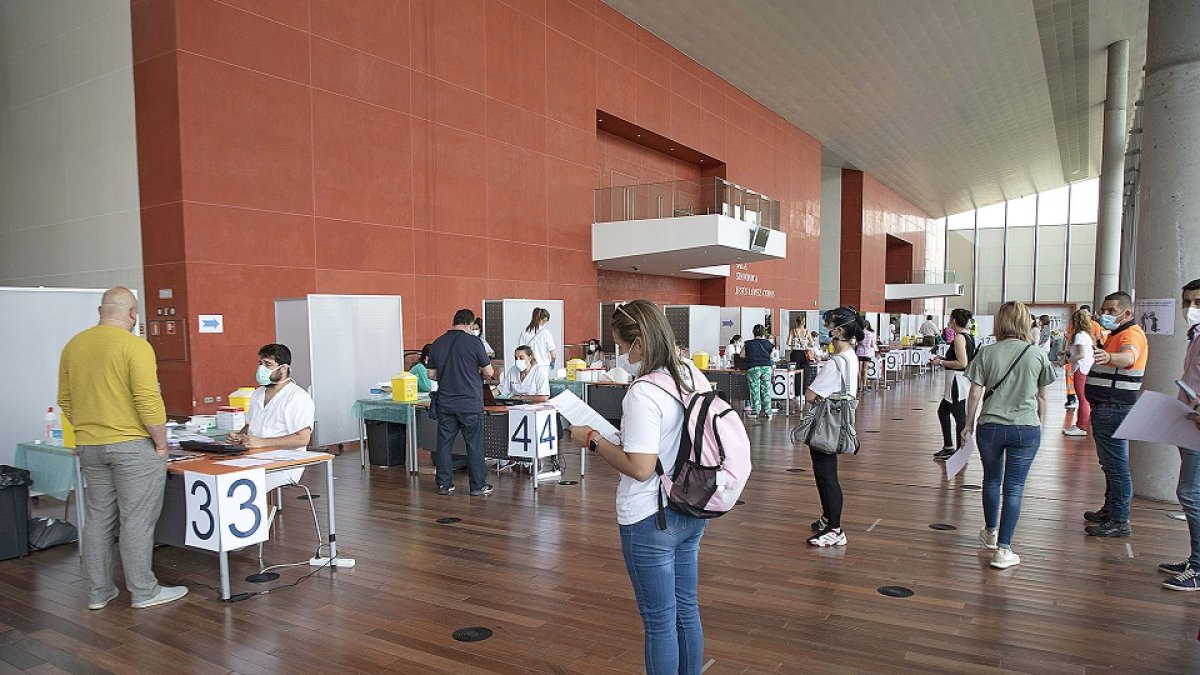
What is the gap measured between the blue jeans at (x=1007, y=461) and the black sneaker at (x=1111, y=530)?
1056 millimetres

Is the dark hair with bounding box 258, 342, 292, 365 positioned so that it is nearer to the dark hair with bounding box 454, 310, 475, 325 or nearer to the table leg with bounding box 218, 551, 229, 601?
the table leg with bounding box 218, 551, 229, 601

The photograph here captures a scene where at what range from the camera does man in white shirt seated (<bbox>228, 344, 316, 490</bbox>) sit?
175 inches

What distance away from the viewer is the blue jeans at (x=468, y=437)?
607 centimetres

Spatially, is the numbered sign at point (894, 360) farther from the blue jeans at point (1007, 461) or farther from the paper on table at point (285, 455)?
the paper on table at point (285, 455)

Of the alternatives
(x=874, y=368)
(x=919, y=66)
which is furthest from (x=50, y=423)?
(x=919, y=66)

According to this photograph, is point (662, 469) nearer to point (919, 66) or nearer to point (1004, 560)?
point (1004, 560)

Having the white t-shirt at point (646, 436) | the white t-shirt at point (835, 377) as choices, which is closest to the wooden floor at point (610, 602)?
the white t-shirt at point (835, 377)

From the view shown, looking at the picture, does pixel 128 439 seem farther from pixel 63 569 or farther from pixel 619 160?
pixel 619 160

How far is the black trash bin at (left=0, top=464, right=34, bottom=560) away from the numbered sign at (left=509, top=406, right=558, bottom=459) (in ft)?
11.3

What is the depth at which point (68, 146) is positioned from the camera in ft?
29.4

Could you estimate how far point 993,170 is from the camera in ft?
97.8

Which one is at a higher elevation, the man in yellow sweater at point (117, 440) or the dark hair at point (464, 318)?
the dark hair at point (464, 318)

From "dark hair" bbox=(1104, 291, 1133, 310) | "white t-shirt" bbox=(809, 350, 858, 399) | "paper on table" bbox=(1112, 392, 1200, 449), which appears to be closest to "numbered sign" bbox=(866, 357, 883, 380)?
"dark hair" bbox=(1104, 291, 1133, 310)

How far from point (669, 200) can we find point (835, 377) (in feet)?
31.1
